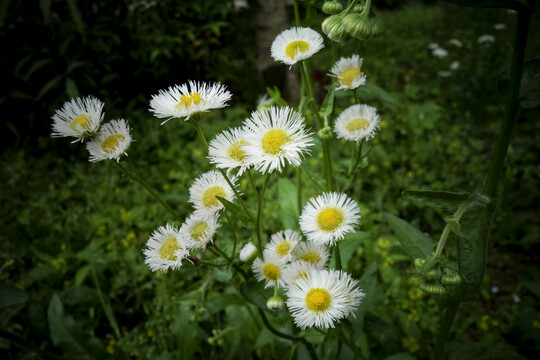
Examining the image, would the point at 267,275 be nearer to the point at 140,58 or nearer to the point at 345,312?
the point at 345,312

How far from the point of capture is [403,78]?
317 cm

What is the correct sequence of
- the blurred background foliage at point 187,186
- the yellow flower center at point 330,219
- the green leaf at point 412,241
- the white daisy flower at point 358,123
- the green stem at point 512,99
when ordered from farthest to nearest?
1. the blurred background foliage at point 187,186
2. the green leaf at point 412,241
3. the white daisy flower at point 358,123
4. the yellow flower center at point 330,219
5. the green stem at point 512,99

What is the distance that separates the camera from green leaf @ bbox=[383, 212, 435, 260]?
0.90 meters

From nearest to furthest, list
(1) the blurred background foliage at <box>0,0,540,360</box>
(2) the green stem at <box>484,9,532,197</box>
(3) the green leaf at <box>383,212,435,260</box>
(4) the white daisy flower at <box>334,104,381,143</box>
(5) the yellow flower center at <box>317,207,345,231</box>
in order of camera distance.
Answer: (2) the green stem at <box>484,9,532,197</box> < (5) the yellow flower center at <box>317,207,345,231</box> < (4) the white daisy flower at <box>334,104,381,143</box> < (3) the green leaf at <box>383,212,435,260</box> < (1) the blurred background foliage at <box>0,0,540,360</box>

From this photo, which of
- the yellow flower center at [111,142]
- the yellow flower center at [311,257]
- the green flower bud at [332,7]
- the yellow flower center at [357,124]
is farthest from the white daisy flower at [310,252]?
the green flower bud at [332,7]

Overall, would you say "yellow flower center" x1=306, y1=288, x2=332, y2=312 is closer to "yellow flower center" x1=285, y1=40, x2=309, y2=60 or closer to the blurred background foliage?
the blurred background foliage

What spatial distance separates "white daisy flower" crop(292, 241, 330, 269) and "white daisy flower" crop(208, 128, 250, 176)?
21cm

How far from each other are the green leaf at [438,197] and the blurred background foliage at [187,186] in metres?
0.24

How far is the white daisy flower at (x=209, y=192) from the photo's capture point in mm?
703

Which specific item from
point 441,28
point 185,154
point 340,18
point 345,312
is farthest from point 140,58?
point 441,28

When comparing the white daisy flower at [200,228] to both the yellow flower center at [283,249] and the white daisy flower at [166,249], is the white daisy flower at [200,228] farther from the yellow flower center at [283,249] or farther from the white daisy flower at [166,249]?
the yellow flower center at [283,249]

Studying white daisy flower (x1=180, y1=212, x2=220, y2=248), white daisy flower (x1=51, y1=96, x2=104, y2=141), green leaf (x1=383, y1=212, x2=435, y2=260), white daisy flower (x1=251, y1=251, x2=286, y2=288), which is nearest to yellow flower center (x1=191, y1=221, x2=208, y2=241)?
white daisy flower (x1=180, y1=212, x2=220, y2=248)

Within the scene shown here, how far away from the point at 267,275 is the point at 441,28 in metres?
4.32

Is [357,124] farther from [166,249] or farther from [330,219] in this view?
[166,249]
